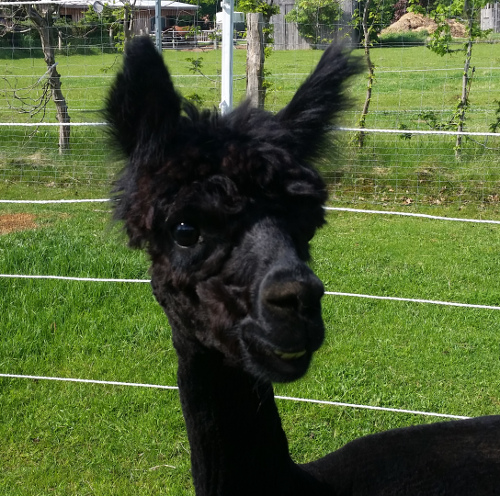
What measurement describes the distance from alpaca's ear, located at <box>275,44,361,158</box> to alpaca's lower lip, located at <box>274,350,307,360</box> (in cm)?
70

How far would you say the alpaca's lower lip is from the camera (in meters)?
1.67

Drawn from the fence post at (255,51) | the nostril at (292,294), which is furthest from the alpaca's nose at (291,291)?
the fence post at (255,51)

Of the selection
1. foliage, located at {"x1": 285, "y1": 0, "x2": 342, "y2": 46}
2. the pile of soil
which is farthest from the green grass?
foliage, located at {"x1": 285, "y1": 0, "x2": 342, "y2": 46}

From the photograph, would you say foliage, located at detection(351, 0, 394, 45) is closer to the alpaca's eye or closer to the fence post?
the fence post

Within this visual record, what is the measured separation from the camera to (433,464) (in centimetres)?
227

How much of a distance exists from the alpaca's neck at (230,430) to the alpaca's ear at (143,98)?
68 cm

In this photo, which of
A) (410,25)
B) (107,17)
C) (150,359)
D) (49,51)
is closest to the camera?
(150,359)

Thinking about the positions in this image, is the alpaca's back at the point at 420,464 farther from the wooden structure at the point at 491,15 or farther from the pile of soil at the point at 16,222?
the wooden structure at the point at 491,15

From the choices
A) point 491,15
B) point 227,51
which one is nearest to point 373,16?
point 491,15

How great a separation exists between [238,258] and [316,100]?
679 mm

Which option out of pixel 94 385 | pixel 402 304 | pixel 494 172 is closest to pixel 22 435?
pixel 94 385

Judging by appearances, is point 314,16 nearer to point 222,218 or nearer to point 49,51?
point 49,51

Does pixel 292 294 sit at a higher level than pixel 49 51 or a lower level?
lower

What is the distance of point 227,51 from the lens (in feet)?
13.5
